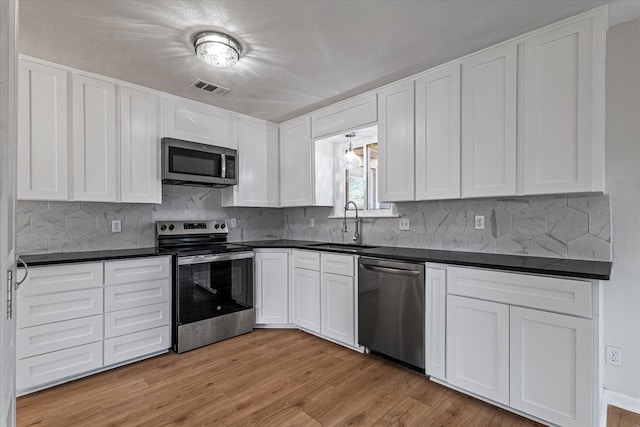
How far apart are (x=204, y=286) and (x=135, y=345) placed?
707 mm

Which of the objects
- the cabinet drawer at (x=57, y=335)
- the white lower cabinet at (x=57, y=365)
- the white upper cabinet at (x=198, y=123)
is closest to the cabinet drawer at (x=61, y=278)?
the cabinet drawer at (x=57, y=335)

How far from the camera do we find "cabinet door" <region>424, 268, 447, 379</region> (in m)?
2.27

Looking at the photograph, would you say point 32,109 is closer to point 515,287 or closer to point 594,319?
point 515,287

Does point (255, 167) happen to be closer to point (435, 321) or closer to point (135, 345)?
point (135, 345)

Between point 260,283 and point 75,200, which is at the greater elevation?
point 75,200

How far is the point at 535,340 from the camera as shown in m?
1.85

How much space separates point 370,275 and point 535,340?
1.20 meters

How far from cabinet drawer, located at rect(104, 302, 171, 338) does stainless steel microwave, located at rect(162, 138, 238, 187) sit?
1.23 m

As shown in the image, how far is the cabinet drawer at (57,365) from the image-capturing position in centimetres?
219

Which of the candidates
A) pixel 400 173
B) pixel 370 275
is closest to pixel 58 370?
pixel 370 275

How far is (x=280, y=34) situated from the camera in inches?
84.1

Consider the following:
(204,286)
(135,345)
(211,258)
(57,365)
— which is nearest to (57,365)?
(57,365)

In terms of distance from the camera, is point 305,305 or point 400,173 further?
point 305,305

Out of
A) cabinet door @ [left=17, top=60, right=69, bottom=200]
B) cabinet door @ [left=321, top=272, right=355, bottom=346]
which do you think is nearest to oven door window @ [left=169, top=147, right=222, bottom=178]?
cabinet door @ [left=17, top=60, right=69, bottom=200]
